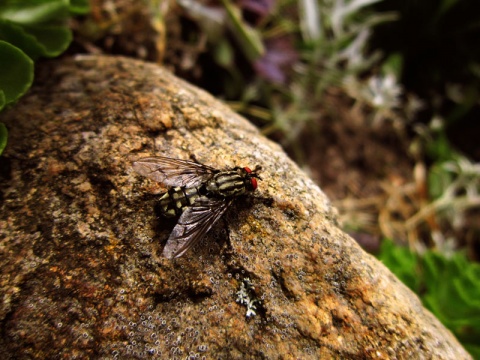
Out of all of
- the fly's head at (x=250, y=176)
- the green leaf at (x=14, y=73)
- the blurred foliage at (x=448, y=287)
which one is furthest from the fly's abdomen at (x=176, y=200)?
the blurred foliage at (x=448, y=287)

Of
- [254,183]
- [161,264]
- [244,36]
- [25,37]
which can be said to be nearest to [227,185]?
[254,183]

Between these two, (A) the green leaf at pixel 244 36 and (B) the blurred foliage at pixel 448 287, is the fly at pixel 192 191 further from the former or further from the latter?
(A) the green leaf at pixel 244 36

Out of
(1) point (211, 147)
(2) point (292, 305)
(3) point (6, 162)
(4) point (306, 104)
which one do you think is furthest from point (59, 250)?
(4) point (306, 104)

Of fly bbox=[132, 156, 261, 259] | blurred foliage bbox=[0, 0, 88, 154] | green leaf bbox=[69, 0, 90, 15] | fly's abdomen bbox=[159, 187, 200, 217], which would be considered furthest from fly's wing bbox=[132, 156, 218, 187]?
green leaf bbox=[69, 0, 90, 15]

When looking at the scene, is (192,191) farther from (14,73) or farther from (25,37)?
(25,37)

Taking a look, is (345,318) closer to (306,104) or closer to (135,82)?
(135,82)

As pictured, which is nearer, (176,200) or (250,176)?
(176,200)

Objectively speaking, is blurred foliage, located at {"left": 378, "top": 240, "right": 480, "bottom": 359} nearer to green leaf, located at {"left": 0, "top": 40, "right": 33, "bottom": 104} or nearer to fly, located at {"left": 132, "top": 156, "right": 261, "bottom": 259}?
fly, located at {"left": 132, "top": 156, "right": 261, "bottom": 259}

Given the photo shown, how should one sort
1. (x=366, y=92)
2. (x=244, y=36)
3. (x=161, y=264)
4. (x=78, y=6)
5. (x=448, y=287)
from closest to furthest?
(x=161, y=264) < (x=78, y=6) < (x=448, y=287) < (x=244, y=36) < (x=366, y=92)
